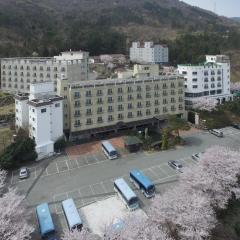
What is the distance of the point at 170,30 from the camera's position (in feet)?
507

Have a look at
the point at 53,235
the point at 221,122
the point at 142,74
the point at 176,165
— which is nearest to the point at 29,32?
the point at 142,74

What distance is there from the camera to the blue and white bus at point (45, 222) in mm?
26797

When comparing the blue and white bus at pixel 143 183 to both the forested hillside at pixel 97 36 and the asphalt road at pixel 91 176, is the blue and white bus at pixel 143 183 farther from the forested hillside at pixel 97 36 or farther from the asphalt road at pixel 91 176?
the forested hillside at pixel 97 36

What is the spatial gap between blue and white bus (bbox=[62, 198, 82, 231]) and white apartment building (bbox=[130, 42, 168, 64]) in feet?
251

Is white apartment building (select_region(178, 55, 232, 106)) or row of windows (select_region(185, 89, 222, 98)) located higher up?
white apartment building (select_region(178, 55, 232, 106))

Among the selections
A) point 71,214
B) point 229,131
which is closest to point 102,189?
point 71,214

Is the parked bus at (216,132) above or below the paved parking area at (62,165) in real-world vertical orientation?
above

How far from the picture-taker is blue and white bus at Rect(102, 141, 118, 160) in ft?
138

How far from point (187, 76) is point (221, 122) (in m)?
10.9

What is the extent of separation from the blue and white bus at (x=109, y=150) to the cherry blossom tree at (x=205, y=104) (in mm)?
20767

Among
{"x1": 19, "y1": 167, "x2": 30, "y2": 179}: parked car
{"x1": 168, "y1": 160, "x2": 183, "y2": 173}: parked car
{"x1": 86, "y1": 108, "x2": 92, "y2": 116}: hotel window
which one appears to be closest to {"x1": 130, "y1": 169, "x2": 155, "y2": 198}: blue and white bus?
{"x1": 168, "y1": 160, "x2": 183, "y2": 173}: parked car

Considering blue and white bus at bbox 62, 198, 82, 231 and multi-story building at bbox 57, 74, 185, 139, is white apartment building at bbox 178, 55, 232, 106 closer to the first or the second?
multi-story building at bbox 57, 74, 185, 139

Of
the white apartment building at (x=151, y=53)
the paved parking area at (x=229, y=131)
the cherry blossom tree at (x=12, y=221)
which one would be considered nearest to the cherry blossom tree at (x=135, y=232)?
the cherry blossom tree at (x=12, y=221)

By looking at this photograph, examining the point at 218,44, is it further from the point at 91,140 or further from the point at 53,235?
the point at 53,235
